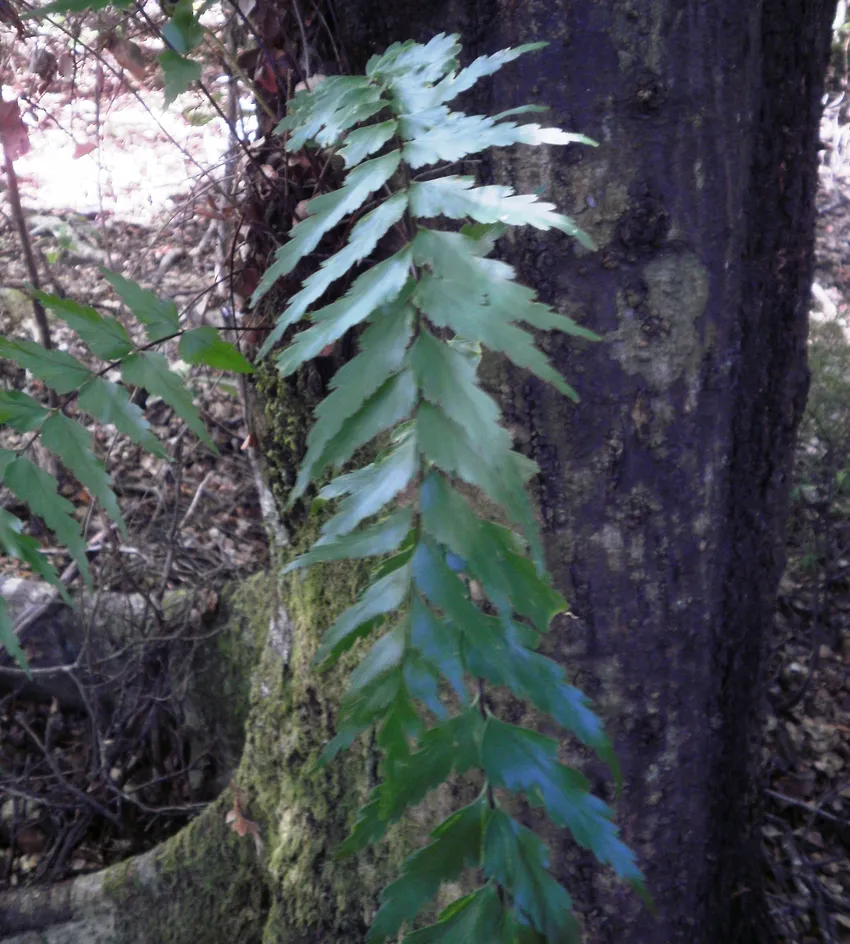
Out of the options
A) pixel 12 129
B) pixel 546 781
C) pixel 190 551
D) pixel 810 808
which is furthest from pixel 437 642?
pixel 190 551

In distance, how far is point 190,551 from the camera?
123 inches

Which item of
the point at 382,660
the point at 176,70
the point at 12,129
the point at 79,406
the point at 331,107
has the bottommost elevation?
the point at 382,660

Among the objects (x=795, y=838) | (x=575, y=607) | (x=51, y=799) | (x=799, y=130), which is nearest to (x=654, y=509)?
(x=575, y=607)

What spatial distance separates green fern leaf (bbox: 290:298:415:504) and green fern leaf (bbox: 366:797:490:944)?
0.38 meters

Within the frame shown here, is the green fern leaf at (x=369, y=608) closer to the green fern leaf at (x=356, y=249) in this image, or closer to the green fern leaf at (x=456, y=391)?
the green fern leaf at (x=456, y=391)

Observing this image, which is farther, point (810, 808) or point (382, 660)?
point (810, 808)

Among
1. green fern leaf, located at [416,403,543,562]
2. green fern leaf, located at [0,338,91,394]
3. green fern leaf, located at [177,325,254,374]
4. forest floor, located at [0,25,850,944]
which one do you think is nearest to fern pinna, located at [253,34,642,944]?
green fern leaf, located at [416,403,543,562]

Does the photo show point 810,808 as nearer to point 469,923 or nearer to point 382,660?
point 469,923

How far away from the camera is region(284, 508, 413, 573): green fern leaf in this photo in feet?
2.50

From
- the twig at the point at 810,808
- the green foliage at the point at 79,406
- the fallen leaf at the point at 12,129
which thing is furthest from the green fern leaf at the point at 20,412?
the twig at the point at 810,808

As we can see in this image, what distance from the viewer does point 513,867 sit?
2.36ft

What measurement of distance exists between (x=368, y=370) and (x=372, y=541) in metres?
0.17

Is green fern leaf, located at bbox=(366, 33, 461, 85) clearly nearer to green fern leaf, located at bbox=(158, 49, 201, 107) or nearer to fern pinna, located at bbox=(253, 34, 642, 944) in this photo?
fern pinna, located at bbox=(253, 34, 642, 944)

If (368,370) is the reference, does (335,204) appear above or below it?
above
